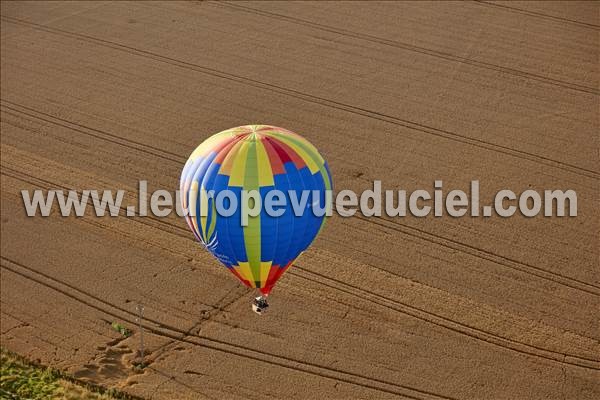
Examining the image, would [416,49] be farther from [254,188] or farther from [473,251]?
[254,188]

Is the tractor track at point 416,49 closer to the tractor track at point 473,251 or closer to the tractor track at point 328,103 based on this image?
the tractor track at point 328,103

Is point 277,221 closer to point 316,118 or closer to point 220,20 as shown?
point 316,118

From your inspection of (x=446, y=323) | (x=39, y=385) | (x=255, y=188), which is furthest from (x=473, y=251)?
(x=39, y=385)

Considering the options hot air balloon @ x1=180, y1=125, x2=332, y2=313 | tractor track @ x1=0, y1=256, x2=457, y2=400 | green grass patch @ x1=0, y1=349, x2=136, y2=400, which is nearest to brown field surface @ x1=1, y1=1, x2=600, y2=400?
tractor track @ x1=0, y1=256, x2=457, y2=400

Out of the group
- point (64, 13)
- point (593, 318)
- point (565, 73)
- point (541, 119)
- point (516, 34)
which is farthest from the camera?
point (64, 13)

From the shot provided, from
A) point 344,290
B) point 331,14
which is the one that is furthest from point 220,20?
point 344,290

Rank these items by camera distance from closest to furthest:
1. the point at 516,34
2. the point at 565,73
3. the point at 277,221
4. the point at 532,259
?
the point at 277,221
the point at 532,259
the point at 565,73
the point at 516,34

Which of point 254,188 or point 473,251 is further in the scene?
point 473,251
